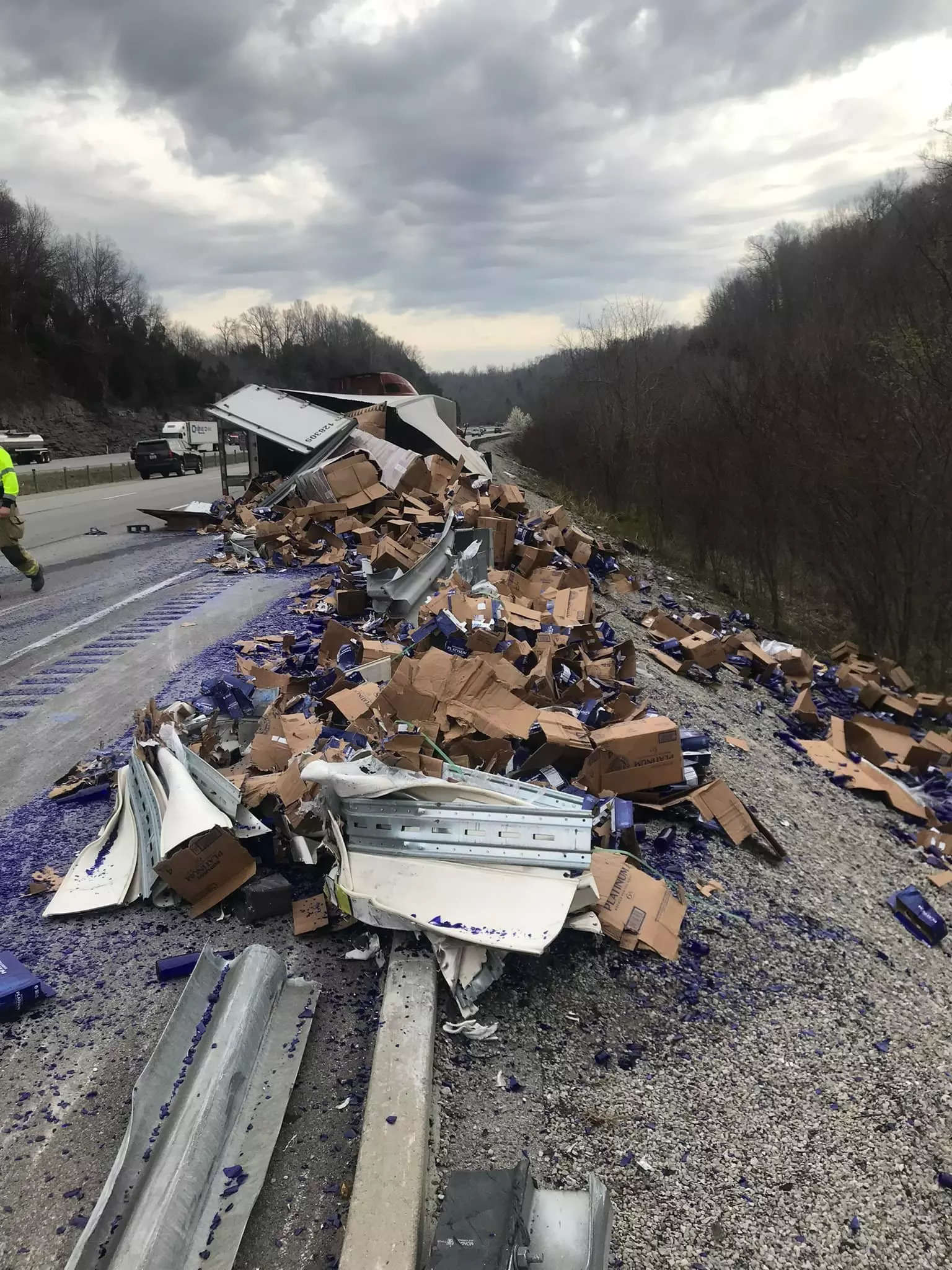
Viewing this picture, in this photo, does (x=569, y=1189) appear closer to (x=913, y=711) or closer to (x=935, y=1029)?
(x=935, y=1029)

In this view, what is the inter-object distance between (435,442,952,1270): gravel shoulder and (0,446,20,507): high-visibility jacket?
7.48m

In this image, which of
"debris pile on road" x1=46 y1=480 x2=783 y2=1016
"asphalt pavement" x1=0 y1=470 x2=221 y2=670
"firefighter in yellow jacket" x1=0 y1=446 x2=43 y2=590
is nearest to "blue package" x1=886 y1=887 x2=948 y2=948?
"debris pile on road" x1=46 y1=480 x2=783 y2=1016

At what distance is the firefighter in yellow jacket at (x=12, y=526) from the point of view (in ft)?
26.1

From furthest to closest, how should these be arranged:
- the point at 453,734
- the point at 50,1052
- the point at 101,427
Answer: the point at 101,427, the point at 453,734, the point at 50,1052

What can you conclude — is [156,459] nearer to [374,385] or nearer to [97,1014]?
[374,385]

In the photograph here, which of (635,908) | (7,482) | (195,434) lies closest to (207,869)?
(635,908)

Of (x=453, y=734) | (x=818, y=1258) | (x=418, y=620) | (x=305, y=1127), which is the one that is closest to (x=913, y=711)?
(x=418, y=620)

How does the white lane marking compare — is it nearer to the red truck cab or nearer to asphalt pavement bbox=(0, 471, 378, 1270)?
asphalt pavement bbox=(0, 471, 378, 1270)

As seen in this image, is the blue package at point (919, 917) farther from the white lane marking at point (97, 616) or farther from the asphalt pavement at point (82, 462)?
the asphalt pavement at point (82, 462)

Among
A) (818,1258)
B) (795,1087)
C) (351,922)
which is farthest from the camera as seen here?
(351,922)

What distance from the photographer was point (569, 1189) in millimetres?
2297

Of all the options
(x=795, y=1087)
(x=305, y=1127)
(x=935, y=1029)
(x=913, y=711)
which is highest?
(x=305, y=1127)

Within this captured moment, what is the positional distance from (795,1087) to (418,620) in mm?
4488

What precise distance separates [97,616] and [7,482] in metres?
1.87
